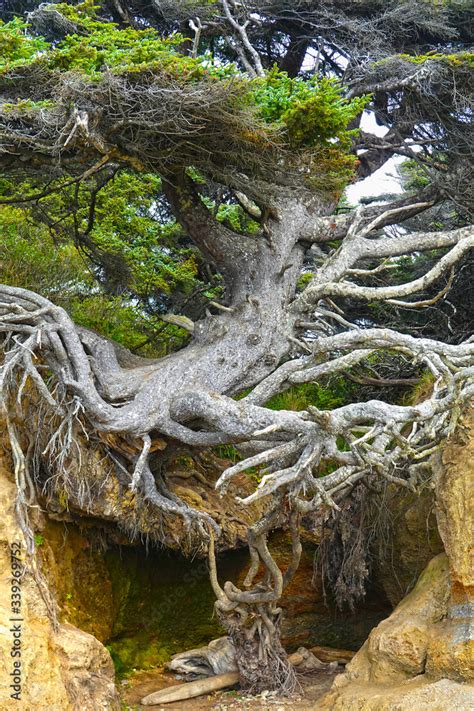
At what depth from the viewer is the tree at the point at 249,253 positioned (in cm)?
640

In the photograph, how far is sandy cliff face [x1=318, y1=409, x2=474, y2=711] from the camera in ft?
19.4

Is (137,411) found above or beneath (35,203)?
beneath

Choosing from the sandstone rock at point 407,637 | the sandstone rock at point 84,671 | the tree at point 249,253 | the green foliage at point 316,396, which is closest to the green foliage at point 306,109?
the tree at point 249,253

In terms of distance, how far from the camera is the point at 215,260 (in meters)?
8.70

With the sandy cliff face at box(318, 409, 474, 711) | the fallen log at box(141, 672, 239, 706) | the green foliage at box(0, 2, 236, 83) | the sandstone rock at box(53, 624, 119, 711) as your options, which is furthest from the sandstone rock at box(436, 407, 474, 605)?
the green foliage at box(0, 2, 236, 83)

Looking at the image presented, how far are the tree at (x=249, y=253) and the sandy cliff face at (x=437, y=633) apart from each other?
0.36 meters

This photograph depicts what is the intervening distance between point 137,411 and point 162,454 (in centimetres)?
79

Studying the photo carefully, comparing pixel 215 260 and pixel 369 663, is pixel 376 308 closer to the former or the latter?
pixel 215 260

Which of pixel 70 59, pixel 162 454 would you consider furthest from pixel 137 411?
pixel 70 59

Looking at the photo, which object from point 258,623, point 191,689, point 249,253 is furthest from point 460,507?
point 249,253

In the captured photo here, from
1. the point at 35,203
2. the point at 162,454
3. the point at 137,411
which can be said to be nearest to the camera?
the point at 137,411

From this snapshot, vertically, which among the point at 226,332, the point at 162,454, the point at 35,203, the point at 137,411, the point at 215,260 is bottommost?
the point at 162,454

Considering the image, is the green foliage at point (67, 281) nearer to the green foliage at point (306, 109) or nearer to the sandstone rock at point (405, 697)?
the green foliage at point (306, 109)

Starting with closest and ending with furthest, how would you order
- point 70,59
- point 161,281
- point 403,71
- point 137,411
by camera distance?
point 70,59 → point 137,411 → point 403,71 → point 161,281
